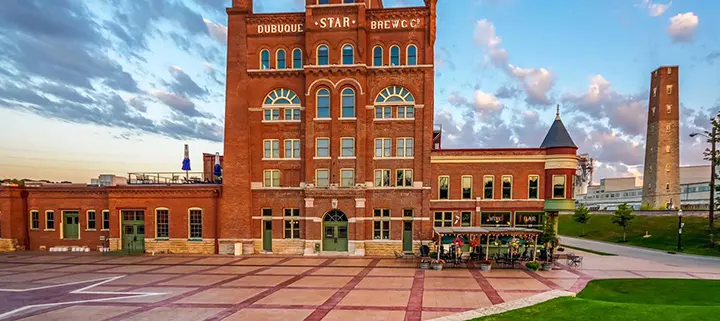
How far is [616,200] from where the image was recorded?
10569 cm

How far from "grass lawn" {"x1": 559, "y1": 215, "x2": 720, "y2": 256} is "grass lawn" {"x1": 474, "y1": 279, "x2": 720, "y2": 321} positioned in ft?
69.5

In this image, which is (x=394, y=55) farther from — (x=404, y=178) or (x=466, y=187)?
(x=466, y=187)

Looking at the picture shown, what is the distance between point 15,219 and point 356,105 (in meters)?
34.6

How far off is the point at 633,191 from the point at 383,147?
102614mm

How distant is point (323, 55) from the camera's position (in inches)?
1195

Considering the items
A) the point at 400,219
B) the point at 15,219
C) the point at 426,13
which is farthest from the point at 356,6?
the point at 15,219

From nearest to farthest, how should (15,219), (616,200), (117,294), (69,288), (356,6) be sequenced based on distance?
1. (117,294)
2. (69,288)
3. (356,6)
4. (15,219)
5. (616,200)

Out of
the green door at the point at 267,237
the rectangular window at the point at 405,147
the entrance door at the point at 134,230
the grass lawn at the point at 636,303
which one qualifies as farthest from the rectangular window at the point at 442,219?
the entrance door at the point at 134,230

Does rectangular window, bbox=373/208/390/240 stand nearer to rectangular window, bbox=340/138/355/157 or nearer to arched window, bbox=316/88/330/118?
rectangular window, bbox=340/138/355/157

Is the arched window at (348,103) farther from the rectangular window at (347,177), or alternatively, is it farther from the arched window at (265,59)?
the arched window at (265,59)

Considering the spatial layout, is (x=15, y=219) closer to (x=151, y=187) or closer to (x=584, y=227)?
(x=151, y=187)

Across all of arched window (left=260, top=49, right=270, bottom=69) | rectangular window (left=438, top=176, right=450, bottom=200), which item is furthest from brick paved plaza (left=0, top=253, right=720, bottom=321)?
arched window (left=260, top=49, right=270, bottom=69)

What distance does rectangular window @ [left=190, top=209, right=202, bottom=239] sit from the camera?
30.9 m

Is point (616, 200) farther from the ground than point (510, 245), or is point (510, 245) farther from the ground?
point (510, 245)
